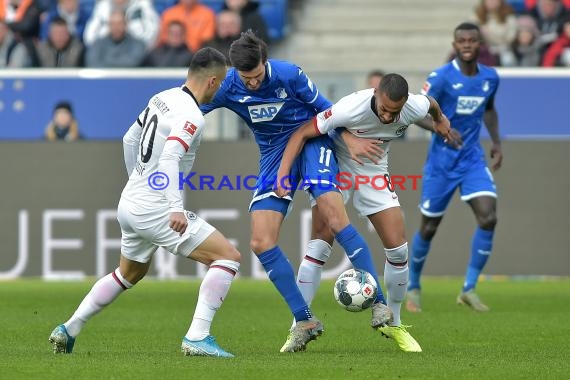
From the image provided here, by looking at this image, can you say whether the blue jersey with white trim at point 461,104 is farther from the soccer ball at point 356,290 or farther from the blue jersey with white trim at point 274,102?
the soccer ball at point 356,290

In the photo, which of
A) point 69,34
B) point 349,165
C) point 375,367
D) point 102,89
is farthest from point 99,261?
point 375,367

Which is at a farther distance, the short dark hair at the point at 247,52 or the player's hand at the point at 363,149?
the player's hand at the point at 363,149

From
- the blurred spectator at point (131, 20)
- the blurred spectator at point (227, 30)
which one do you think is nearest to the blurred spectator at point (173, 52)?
the blurred spectator at point (227, 30)

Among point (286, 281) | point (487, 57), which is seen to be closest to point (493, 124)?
point (286, 281)

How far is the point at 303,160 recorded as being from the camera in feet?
30.3

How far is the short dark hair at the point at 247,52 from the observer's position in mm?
8664

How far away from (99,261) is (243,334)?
6200 mm

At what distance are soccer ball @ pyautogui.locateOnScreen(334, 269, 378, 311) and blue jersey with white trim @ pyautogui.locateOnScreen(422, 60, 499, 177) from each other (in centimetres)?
390

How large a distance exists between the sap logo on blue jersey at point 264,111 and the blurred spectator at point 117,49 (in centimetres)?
936

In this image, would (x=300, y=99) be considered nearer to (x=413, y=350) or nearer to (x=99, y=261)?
(x=413, y=350)

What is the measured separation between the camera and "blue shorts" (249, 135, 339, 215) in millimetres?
9039

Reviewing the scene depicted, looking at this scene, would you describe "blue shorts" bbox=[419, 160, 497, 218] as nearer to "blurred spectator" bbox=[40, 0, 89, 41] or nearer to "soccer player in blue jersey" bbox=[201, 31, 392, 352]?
"soccer player in blue jersey" bbox=[201, 31, 392, 352]

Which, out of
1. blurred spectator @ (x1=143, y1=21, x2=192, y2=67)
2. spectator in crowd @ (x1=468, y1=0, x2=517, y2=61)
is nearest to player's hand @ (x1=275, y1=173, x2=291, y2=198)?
blurred spectator @ (x1=143, y1=21, x2=192, y2=67)

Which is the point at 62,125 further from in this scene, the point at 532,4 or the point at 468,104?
the point at 532,4
